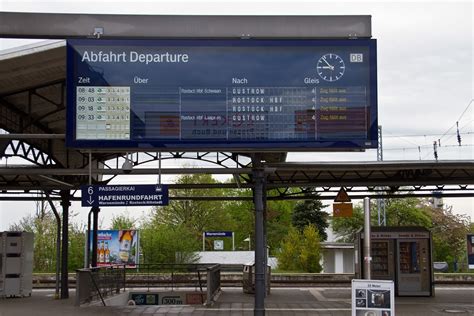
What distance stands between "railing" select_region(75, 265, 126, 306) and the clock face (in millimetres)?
9168

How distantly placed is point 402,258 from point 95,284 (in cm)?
1010

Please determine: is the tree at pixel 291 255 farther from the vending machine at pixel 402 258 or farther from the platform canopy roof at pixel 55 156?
the vending machine at pixel 402 258

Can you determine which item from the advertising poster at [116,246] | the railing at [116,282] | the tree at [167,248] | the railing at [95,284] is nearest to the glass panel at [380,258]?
the railing at [116,282]

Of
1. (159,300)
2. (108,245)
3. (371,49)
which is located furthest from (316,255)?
(371,49)

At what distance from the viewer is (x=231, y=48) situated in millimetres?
13180

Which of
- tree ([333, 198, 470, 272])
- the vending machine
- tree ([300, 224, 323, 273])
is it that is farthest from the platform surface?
tree ([333, 198, 470, 272])

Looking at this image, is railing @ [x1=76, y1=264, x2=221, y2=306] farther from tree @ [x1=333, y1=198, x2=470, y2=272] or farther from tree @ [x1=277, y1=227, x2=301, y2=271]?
tree @ [x1=333, y1=198, x2=470, y2=272]

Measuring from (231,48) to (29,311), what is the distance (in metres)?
9.51

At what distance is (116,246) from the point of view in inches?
1459

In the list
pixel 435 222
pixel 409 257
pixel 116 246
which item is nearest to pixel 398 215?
pixel 435 222

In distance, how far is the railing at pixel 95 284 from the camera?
18766mm

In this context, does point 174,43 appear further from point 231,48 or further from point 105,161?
point 105,161

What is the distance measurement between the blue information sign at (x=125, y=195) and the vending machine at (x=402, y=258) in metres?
10.7

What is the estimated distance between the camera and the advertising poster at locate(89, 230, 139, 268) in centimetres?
3638
